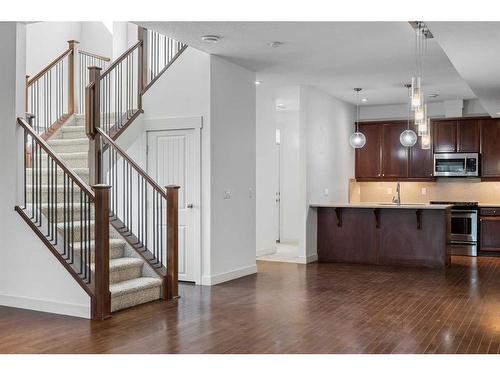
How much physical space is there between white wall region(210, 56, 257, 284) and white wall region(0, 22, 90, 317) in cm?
229

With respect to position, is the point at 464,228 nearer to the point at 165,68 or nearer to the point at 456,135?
the point at 456,135

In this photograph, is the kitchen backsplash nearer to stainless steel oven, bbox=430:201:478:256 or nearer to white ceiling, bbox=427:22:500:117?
stainless steel oven, bbox=430:201:478:256

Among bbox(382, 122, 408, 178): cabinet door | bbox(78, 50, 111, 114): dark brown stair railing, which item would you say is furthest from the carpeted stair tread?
bbox(382, 122, 408, 178): cabinet door

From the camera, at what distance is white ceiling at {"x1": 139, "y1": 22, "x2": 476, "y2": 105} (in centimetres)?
620

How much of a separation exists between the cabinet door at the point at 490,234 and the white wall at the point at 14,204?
8014 millimetres

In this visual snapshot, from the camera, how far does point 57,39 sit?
11633mm

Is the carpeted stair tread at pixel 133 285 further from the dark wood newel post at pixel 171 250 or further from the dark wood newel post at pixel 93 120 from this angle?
the dark wood newel post at pixel 93 120

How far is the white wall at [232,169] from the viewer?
7.51 metres

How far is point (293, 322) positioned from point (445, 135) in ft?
24.5

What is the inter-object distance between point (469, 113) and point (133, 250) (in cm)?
769

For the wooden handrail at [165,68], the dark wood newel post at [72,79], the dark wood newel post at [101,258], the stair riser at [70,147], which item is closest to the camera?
the dark wood newel post at [101,258]

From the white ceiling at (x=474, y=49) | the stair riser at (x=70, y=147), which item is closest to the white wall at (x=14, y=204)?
the stair riser at (x=70, y=147)

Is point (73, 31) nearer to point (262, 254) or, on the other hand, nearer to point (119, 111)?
point (119, 111)

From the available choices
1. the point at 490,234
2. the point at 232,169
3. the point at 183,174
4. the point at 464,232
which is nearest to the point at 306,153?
the point at 232,169
